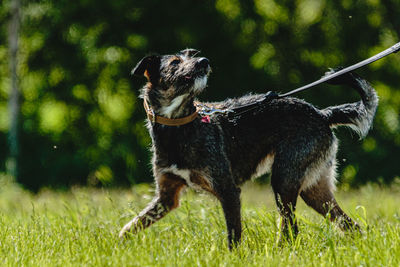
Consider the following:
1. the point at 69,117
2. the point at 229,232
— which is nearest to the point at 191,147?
the point at 229,232

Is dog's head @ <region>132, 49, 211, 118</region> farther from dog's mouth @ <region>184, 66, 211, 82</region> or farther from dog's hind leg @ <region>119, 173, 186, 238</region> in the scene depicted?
dog's hind leg @ <region>119, 173, 186, 238</region>

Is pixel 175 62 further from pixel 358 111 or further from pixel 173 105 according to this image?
pixel 358 111

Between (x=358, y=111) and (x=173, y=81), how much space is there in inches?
78.9

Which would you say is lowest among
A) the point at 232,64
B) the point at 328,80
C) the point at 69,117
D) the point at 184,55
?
the point at 69,117

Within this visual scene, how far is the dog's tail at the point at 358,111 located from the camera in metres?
5.53

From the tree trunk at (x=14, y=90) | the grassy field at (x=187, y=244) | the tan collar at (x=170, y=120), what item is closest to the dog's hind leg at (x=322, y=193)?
the grassy field at (x=187, y=244)

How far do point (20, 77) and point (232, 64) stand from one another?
469 cm

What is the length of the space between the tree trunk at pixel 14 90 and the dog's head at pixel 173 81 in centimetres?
706

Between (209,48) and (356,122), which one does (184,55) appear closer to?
(356,122)

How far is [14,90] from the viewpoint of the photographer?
11.4m

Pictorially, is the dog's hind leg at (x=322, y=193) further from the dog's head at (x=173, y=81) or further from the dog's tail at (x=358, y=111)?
the dog's head at (x=173, y=81)

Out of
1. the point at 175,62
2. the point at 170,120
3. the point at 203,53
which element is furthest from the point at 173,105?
the point at 203,53

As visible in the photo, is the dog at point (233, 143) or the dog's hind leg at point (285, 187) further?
the dog's hind leg at point (285, 187)

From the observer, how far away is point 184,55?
17.6ft
